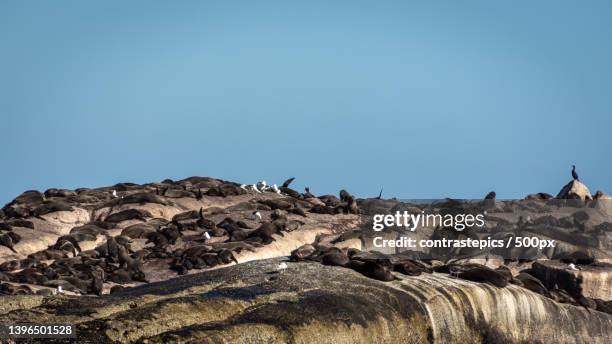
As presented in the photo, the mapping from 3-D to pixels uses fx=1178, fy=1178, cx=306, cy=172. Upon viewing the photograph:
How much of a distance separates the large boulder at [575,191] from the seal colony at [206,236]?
8 centimetres

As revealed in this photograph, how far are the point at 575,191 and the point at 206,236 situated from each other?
18.0 meters

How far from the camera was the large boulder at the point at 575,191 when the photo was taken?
53812mm

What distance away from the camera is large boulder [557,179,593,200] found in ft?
177

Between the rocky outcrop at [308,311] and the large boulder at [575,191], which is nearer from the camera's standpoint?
the rocky outcrop at [308,311]

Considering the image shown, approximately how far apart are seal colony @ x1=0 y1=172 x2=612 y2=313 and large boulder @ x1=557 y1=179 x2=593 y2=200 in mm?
83

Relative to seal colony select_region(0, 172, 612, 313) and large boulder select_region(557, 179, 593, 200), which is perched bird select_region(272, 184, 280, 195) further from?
large boulder select_region(557, 179, 593, 200)

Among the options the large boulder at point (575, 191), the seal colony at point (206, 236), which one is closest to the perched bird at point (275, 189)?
the seal colony at point (206, 236)

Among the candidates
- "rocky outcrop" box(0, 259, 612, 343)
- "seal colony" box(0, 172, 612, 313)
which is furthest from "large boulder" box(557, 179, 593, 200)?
"rocky outcrop" box(0, 259, 612, 343)

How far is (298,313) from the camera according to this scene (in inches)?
934

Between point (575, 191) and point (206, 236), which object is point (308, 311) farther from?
point (575, 191)

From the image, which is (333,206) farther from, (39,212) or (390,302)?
(390,302)

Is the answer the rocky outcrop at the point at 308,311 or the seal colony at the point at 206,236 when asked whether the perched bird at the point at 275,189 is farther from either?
the rocky outcrop at the point at 308,311

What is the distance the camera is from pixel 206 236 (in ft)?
154

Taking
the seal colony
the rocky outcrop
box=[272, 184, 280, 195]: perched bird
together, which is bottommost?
the rocky outcrop
